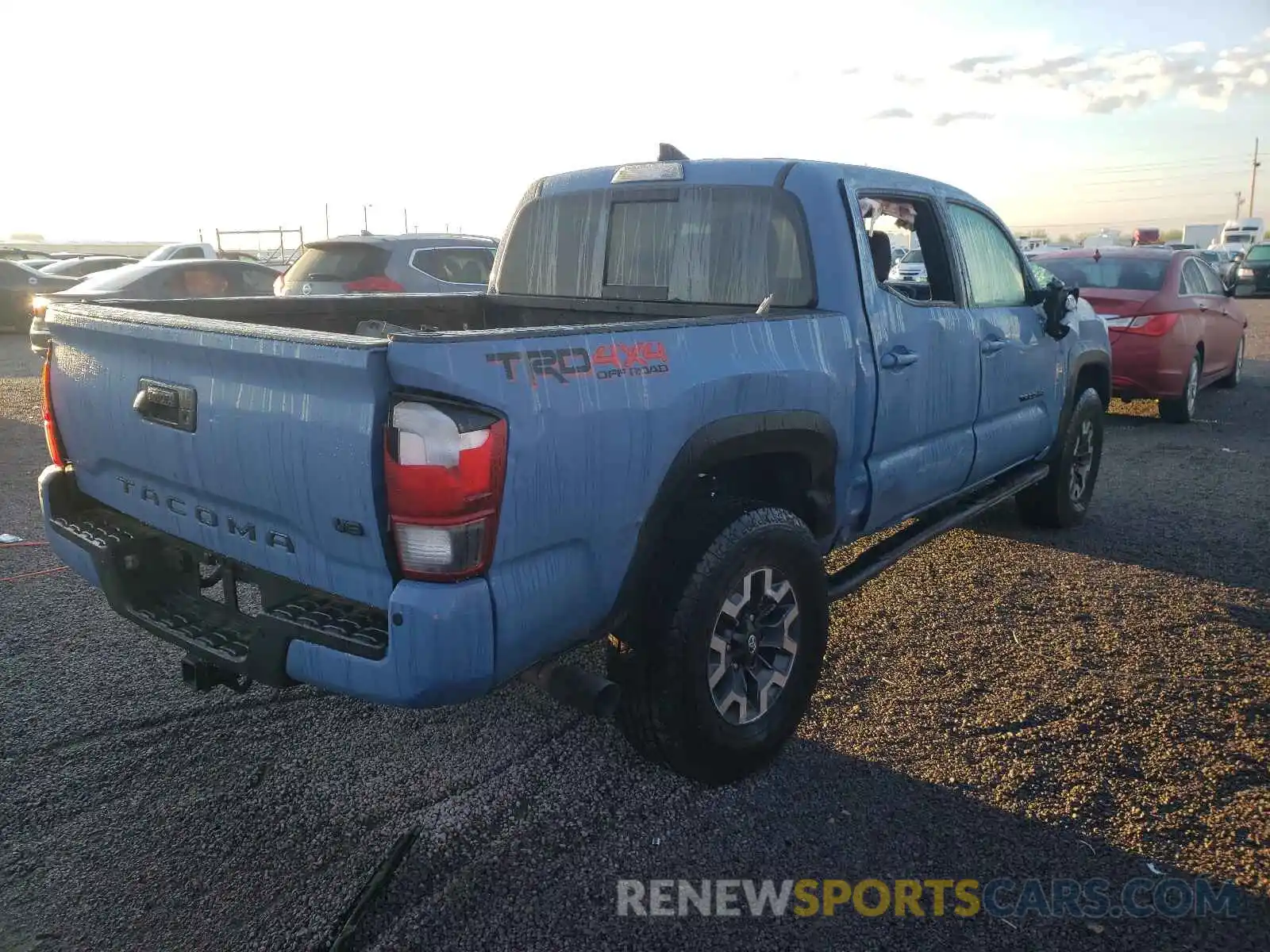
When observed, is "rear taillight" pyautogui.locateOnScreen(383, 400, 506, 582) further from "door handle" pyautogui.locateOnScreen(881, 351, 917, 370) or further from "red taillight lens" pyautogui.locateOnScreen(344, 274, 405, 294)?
"red taillight lens" pyautogui.locateOnScreen(344, 274, 405, 294)

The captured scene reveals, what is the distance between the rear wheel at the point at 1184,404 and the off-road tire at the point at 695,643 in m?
7.63

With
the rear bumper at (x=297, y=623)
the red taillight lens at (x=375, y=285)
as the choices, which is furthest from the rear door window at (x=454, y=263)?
the rear bumper at (x=297, y=623)

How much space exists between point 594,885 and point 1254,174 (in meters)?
120

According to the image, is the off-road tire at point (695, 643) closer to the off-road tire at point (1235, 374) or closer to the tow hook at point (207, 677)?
the tow hook at point (207, 677)

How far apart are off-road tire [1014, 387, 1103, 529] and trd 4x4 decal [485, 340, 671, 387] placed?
378 cm

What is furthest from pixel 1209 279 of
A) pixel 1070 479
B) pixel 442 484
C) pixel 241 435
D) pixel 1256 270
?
pixel 1256 270

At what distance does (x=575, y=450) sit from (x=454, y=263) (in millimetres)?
8451

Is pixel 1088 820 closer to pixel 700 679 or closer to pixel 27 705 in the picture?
pixel 700 679

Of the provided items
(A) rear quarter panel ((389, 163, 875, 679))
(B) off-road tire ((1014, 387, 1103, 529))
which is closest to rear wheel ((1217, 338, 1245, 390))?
(B) off-road tire ((1014, 387, 1103, 529))

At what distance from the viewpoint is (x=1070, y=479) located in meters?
5.71

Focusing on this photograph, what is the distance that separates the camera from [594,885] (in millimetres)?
2613

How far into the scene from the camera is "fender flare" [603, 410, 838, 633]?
2748 mm

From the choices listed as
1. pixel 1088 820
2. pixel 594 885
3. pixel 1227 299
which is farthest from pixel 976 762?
pixel 1227 299

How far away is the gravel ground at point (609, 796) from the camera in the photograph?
2.49 meters
